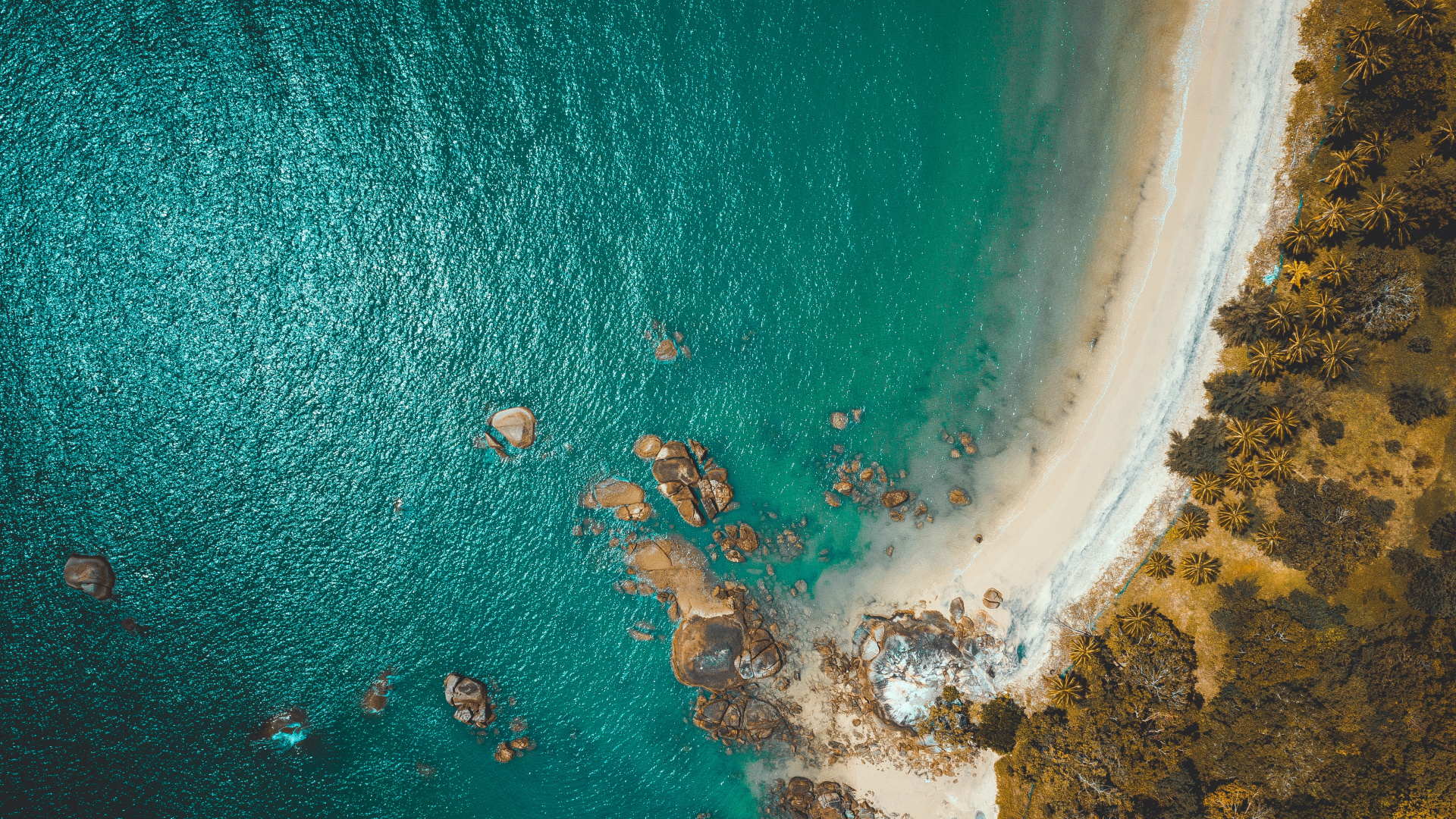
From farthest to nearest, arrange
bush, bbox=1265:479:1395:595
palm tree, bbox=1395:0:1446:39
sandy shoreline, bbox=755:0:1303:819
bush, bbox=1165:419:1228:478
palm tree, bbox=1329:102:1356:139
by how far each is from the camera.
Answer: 1. sandy shoreline, bbox=755:0:1303:819
2. bush, bbox=1165:419:1228:478
3. bush, bbox=1265:479:1395:595
4. palm tree, bbox=1329:102:1356:139
5. palm tree, bbox=1395:0:1446:39

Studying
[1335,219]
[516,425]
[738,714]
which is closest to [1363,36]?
[1335,219]

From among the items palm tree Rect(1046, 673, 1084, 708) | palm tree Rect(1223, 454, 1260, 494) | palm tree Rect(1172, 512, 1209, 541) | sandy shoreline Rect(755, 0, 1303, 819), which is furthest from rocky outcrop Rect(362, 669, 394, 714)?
palm tree Rect(1223, 454, 1260, 494)

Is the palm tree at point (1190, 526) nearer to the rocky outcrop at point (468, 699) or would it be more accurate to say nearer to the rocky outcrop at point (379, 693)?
the rocky outcrop at point (468, 699)

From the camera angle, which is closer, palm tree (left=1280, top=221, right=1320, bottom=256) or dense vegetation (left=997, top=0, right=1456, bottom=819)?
dense vegetation (left=997, top=0, right=1456, bottom=819)

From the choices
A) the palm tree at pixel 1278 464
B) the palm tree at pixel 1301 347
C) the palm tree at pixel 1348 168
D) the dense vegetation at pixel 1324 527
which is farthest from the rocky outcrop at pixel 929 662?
the palm tree at pixel 1348 168

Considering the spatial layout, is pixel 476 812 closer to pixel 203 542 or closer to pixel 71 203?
pixel 203 542

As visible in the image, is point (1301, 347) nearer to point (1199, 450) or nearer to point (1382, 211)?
point (1199, 450)

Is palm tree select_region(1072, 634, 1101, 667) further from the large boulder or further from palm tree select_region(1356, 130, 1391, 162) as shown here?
the large boulder
